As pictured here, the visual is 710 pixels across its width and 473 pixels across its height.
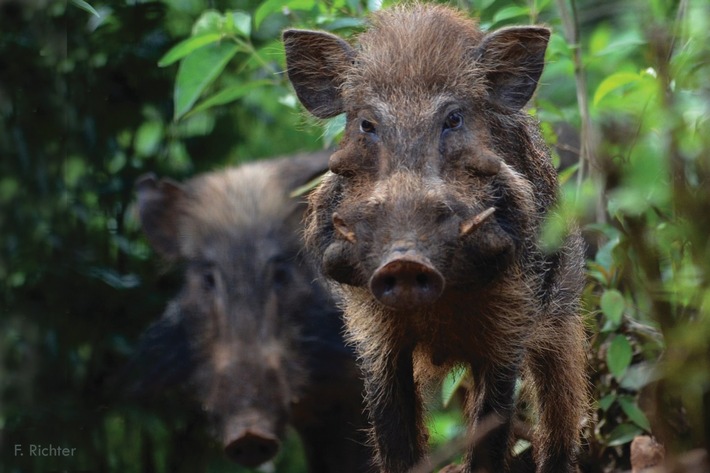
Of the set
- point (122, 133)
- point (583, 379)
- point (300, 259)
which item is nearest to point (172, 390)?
point (300, 259)

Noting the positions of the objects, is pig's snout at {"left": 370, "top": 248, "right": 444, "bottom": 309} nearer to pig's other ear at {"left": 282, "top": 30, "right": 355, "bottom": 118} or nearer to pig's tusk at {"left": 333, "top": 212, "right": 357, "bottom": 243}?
pig's tusk at {"left": 333, "top": 212, "right": 357, "bottom": 243}

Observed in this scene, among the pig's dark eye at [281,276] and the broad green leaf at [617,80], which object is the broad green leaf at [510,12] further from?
the pig's dark eye at [281,276]

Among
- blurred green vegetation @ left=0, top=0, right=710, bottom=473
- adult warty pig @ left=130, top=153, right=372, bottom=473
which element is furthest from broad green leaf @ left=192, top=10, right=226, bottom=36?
adult warty pig @ left=130, top=153, right=372, bottom=473

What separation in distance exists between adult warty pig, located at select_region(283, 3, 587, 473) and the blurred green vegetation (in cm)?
35

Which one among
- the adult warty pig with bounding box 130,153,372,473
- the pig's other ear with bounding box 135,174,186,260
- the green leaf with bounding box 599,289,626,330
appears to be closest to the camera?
the green leaf with bounding box 599,289,626,330

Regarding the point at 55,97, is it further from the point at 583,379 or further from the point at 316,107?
Result: the point at 583,379

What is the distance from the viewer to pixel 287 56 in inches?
138

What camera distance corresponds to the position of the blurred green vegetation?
4348 millimetres

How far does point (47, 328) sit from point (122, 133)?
3.69 feet

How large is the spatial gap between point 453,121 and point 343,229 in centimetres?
45

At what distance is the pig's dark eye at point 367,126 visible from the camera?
10.3 ft

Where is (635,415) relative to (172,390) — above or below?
above

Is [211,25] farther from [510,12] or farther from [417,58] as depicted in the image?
[417,58]

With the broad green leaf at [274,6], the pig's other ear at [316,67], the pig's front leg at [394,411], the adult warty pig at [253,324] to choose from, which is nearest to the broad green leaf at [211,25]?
the broad green leaf at [274,6]
